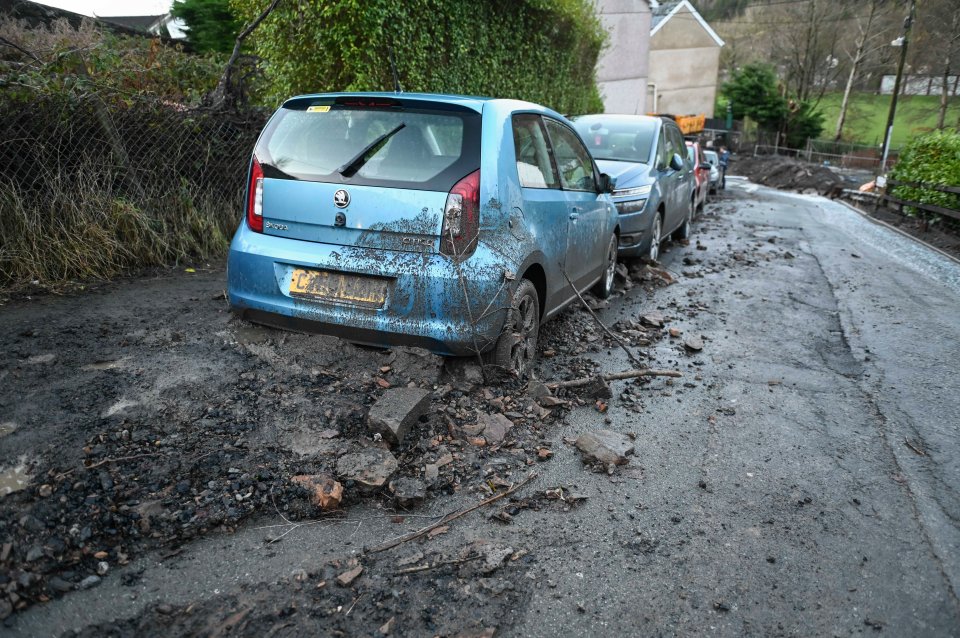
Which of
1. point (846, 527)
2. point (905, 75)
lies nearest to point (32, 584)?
point (846, 527)

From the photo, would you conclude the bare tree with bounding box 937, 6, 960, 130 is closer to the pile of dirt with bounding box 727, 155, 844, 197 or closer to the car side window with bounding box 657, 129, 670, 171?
the pile of dirt with bounding box 727, 155, 844, 197

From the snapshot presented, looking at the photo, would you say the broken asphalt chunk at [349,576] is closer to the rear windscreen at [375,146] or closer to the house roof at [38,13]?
the rear windscreen at [375,146]

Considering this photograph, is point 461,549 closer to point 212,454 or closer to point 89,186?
point 212,454

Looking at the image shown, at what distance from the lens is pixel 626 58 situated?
35.2 meters

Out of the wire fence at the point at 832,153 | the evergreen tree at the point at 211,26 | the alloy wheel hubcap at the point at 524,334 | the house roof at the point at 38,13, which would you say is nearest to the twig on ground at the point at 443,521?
the alloy wheel hubcap at the point at 524,334

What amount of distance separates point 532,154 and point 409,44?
5620 millimetres

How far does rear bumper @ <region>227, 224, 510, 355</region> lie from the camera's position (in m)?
3.88

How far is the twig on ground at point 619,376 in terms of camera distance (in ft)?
14.9

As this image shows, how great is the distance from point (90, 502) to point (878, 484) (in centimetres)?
396

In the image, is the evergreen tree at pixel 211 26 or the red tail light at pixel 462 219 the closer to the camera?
the red tail light at pixel 462 219

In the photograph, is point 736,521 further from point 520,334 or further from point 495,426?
point 520,334

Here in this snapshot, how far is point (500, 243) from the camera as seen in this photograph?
4.09 m

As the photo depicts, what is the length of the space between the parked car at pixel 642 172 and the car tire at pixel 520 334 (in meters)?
4.04

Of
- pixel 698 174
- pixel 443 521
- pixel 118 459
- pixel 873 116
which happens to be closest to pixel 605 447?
pixel 443 521
